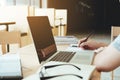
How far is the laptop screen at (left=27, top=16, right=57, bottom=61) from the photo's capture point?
1.24 meters

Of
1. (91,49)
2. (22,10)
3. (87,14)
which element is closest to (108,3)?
(87,14)

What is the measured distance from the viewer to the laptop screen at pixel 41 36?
48.7 inches

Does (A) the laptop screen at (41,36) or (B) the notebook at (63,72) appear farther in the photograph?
(A) the laptop screen at (41,36)

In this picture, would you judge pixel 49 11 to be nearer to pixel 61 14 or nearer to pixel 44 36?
pixel 61 14

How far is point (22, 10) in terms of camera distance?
5.64m

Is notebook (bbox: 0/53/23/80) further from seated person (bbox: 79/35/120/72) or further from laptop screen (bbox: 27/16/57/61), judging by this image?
seated person (bbox: 79/35/120/72)

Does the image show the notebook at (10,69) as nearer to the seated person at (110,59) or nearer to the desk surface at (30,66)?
the desk surface at (30,66)

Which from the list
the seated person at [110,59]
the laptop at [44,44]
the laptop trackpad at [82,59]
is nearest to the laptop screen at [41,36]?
the laptop at [44,44]

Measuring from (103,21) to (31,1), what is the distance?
10543 mm

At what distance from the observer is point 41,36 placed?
4.39ft

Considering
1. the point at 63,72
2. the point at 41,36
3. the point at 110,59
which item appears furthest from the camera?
the point at 41,36

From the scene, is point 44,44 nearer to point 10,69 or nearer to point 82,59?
point 82,59

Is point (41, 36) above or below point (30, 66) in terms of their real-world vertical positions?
above

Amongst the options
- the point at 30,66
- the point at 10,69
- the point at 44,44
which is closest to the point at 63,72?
the point at 10,69
